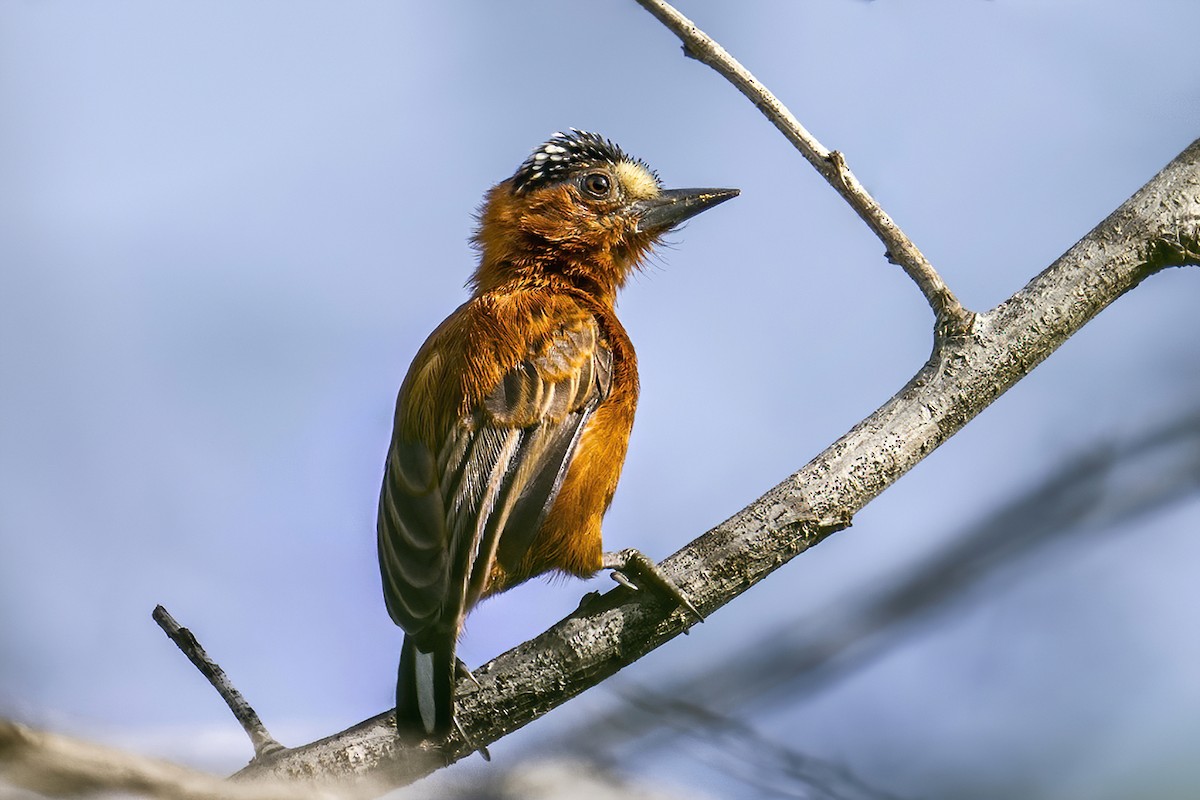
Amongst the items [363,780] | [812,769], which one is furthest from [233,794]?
[363,780]

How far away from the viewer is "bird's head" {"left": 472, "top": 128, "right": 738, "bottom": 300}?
16.3ft

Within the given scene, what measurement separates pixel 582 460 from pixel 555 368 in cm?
35

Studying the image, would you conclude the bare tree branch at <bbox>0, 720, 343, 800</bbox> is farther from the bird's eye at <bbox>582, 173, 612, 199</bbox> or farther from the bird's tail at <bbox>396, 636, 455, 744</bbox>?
the bird's eye at <bbox>582, 173, 612, 199</bbox>

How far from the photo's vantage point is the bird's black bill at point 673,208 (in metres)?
5.16

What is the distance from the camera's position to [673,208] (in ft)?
17.0

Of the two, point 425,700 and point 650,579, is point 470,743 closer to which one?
point 425,700

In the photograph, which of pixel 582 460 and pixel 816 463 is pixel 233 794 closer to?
pixel 816 463

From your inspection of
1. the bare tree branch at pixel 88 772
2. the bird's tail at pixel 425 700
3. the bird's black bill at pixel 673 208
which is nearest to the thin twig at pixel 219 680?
the bird's tail at pixel 425 700

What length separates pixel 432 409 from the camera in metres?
3.97

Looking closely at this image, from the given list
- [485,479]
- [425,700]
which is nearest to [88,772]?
[425,700]

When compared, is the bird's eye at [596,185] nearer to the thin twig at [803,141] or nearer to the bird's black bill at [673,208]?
the bird's black bill at [673,208]

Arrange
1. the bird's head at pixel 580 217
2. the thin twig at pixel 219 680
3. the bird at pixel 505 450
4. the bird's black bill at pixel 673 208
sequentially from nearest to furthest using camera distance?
the thin twig at pixel 219 680
the bird at pixel 505 450
the bird's head at pixel 580 217
the bird's black bill at pixel 673 208

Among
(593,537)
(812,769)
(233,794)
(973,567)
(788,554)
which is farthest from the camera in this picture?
(593,537)

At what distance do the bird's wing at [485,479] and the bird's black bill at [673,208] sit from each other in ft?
3.29
